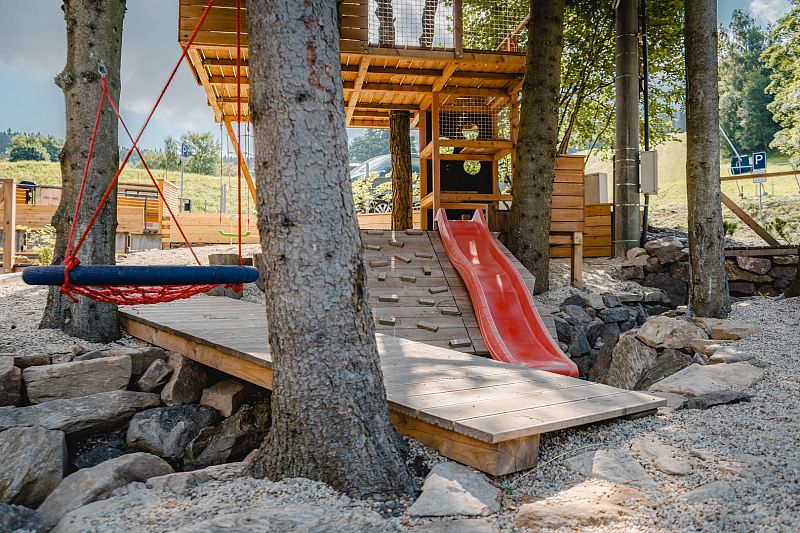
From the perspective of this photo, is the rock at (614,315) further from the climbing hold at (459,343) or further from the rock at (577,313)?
the climbing hold at (459,343)

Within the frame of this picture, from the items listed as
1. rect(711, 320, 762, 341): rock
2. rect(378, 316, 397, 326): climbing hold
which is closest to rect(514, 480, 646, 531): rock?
rect(711, 320, 762, 341): rock

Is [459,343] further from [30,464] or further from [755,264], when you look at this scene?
[755,264]

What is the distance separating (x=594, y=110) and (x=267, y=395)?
1168 cm

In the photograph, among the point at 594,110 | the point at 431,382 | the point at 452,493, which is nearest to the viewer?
the point at 452,493

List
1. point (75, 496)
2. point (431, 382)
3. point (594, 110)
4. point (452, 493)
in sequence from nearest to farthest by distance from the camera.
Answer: point (452, 493) < point (75, 496) < point (431, 382) < point (594, 110)

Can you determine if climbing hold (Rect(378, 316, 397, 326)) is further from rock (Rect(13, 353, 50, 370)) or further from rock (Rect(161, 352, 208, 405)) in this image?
rock (Rect(13, 353, 50, 370))

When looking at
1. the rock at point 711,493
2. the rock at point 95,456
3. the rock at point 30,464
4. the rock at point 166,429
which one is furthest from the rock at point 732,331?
the rock at point 30,464

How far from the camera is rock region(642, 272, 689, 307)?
8172mm

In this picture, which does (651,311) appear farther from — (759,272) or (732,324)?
(732,324)

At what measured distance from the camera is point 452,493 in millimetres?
2346

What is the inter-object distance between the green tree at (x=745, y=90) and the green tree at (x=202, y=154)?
131 ft

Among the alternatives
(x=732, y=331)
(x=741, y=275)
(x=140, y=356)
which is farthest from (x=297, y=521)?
(x=741, y=275)

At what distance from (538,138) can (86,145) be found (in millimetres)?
5115

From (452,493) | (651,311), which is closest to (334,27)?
(452,493)
